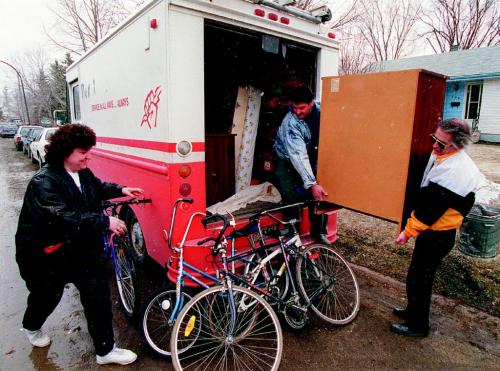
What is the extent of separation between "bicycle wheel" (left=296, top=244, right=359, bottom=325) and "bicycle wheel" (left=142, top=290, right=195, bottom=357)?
106 centimetres

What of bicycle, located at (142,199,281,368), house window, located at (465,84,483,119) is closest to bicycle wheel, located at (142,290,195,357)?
bicycle, located at (142,199,281,368)

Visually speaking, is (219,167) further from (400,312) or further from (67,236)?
(400,312)

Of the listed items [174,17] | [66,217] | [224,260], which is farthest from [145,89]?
[224,260]

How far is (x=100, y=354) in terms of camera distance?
104 inches

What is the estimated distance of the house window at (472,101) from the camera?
775 inches

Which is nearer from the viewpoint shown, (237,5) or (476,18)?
(237,5)

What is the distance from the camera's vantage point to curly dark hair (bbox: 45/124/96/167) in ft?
8.04

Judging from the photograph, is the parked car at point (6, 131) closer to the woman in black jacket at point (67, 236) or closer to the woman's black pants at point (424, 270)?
the woman in black jacket at point (67, 236)

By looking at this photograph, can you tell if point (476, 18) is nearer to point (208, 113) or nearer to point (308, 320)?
point (208, 113)

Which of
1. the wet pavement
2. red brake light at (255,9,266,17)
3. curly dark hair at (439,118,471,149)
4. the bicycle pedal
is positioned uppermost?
red brake light at (255,9,266,17)

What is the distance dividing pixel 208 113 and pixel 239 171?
1070mm

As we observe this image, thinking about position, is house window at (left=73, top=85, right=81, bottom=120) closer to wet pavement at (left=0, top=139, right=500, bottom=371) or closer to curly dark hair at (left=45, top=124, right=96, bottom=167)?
wet pavement at (left=0, top=139, right=500, bottom=371)

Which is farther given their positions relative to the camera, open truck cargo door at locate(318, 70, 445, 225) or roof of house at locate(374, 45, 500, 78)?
roof of house at locate(374, 45, 500, 78)

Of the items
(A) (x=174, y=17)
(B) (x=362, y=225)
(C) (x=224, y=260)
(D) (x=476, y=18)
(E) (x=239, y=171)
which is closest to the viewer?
(C) (x=224, y=260)
